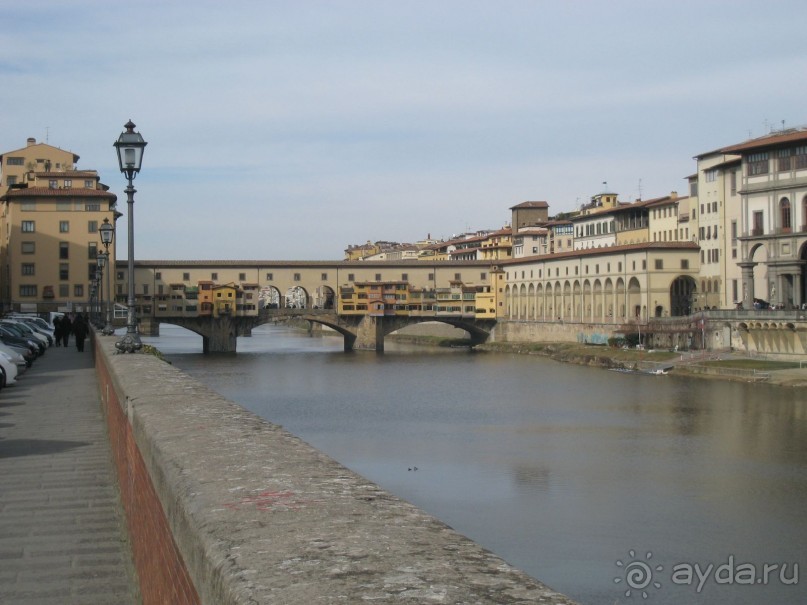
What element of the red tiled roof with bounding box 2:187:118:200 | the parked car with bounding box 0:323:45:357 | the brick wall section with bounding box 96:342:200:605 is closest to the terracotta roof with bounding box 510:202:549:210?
the red tiled roof with bounding box 2:187:118:200

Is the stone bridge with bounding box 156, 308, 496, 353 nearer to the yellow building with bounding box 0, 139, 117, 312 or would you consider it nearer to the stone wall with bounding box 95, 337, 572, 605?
the yellow building with bounding box 0, 139, 117, 312

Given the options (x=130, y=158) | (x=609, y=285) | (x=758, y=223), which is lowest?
(x=609, y=285)

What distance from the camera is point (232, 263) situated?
8750 cm

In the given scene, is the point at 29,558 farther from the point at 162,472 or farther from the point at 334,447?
Answer: the point at 334,447

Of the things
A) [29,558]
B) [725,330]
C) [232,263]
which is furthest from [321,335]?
[29,558]

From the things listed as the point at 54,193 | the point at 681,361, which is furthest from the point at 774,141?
the point at 54,193

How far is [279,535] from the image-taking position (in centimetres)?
310

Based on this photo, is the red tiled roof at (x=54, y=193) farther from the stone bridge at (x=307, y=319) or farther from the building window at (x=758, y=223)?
the building window at (x=758, y=223)

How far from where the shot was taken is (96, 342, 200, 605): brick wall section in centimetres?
383

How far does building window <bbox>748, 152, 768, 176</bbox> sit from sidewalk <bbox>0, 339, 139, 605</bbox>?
5256cm

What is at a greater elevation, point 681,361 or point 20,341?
point 20,341

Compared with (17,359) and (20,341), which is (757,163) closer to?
(20,341)

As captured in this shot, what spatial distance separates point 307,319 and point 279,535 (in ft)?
271

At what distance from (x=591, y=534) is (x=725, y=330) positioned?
43838mm
